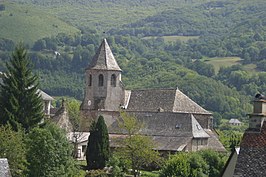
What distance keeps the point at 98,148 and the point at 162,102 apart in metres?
19.0

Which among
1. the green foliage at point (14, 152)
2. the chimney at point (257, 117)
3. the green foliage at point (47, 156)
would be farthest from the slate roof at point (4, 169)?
the chimney at point (257, 117)

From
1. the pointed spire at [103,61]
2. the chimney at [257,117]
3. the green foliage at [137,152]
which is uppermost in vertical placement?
the pointed spire at [103,61]

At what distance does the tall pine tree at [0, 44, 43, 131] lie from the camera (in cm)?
6988

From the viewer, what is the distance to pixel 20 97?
234ft

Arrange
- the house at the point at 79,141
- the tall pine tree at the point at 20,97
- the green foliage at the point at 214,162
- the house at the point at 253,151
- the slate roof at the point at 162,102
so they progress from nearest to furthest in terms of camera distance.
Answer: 1. the house at the point at 253,151
2. the green foliage at the point at 214,162
3. the tall pine tree at the point at 20,97
4. the house at the point at 79,141
5. the slate roof at the point at 162,102

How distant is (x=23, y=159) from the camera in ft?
191

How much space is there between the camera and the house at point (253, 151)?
25375mm

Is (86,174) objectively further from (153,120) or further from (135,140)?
(153,120)

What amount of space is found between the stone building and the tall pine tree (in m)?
14.3

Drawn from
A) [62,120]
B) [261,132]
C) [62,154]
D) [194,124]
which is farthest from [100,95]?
[261,132]

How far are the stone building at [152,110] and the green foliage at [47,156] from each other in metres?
22.7

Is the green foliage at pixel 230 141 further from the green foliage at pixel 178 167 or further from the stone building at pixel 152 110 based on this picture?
the green foliage at pixel 178 167

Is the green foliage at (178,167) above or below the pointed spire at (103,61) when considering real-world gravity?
below

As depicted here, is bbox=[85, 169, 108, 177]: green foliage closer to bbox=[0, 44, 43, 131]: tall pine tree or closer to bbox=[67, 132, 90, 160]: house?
bbox=[0, 44, 43, 131]: tall pine tree
